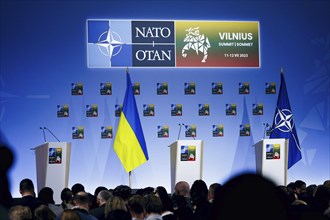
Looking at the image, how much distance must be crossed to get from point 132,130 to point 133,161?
508mm

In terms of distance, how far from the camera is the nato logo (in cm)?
1043

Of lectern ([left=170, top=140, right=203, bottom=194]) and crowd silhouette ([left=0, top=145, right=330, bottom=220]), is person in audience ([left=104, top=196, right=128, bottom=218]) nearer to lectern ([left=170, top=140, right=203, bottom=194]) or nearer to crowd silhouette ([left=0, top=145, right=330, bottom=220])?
crowd silhouette ([left=0, top=145, right=330, bottom=220])

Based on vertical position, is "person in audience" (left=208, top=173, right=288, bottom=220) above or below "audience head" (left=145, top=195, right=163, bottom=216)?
above

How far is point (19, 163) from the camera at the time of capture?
A: 32.9 feet

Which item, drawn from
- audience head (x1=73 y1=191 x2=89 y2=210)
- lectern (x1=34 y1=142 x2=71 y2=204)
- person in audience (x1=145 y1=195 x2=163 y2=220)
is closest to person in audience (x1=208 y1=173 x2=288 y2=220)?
person in audience (x1=145 y1=195 x2=163 y2=220)

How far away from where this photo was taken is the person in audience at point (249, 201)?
672 mm

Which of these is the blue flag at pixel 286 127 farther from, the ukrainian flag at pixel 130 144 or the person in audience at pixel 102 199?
the person in audience at pixel 102 199

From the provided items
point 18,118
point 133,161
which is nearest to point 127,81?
point 133,161

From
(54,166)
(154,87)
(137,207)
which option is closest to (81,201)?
(137,207)

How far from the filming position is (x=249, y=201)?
0.68 metres

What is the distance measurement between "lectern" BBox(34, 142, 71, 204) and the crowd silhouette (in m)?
2.39

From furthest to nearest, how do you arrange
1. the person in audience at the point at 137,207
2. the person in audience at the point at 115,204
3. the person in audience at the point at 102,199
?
the person in audience at the point at 102,199, the person in audience at the point at 137,207, the person in audience at the point at 115,204

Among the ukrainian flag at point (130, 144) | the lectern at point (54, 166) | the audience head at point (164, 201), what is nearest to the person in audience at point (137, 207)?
the audience head at point (164, 201)

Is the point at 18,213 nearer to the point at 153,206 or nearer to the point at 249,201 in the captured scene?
the point at 153,206
